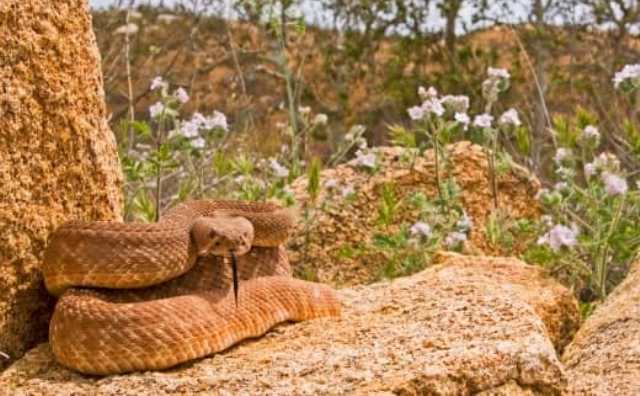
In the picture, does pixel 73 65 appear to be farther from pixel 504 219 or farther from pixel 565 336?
pixel 504 219

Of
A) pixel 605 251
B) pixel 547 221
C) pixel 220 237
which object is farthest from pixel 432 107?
pixel 220 237

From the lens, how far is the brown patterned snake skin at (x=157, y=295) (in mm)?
4352

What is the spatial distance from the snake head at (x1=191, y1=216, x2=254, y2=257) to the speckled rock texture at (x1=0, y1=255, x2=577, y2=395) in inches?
16.2

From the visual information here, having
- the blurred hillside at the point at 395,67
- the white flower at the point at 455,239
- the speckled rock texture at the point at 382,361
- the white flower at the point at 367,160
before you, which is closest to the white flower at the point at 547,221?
the white flower at the point at 455,239

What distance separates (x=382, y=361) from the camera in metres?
4.30

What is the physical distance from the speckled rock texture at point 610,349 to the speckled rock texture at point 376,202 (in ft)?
6.41

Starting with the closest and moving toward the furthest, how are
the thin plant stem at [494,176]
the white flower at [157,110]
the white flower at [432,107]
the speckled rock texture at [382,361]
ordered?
the speckled rock texture at [382,361] → the white flower at [157,110] → the white flower at [432,107] → the thin plant stem at [494,176]

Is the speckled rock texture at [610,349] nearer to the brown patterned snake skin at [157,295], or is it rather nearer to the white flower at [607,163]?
the white flower at [607,163]

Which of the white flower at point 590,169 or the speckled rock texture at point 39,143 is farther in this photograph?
the white flower at point 590,169

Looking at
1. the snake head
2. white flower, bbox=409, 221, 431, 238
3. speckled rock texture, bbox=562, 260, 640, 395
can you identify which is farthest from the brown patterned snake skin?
white flower, bbox=409, 221, 431, 238

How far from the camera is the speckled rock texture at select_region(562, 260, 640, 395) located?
515 cm

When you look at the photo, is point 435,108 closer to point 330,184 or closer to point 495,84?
point 495,84

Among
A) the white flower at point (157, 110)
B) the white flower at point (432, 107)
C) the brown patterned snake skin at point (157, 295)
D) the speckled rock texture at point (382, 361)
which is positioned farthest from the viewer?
the white flower at point (432, 107)

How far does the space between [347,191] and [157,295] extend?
3363 millimetres
